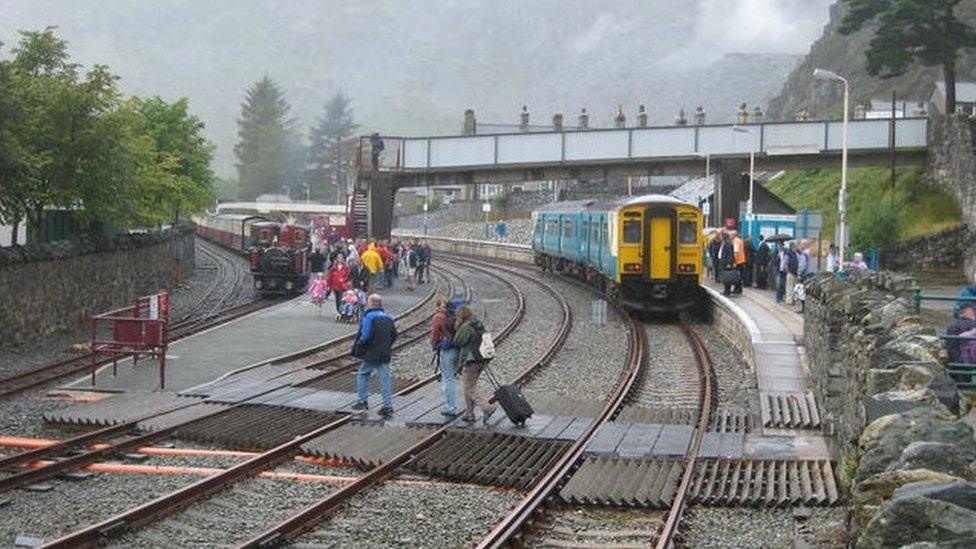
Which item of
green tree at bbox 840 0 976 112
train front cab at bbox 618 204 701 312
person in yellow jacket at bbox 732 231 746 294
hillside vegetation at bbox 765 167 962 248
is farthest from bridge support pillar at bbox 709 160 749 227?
train front cab at bbox 618 204 701 312

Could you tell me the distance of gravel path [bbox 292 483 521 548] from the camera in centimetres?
1026

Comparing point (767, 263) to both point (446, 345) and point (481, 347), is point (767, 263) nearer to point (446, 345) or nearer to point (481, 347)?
point (446, 345)

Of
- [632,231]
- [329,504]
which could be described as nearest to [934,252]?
[632,231]

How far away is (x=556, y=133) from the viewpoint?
51625 mm

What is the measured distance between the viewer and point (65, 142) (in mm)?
28938

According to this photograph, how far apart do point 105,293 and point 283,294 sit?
8.44 m

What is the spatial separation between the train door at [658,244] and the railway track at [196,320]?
10033 millimetres

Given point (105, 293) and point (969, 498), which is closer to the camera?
→ point (969, 498)

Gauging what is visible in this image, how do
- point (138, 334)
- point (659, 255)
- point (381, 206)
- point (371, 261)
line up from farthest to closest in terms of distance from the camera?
point (381, 206) → point (371, 261) → point (659, 255) → point (138, 334)

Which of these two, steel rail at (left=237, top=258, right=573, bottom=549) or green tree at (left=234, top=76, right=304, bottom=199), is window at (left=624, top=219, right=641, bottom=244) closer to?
steel rail at (left=237, top=258, right=573, bottom=549)

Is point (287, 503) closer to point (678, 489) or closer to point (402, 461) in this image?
point (402, 461)

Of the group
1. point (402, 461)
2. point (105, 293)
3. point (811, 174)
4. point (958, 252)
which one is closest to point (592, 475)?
point (402, 461)

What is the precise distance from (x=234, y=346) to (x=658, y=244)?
12264 mm

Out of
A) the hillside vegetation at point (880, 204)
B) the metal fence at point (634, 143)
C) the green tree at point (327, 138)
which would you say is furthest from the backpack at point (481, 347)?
the green tree at point (327, 138)
